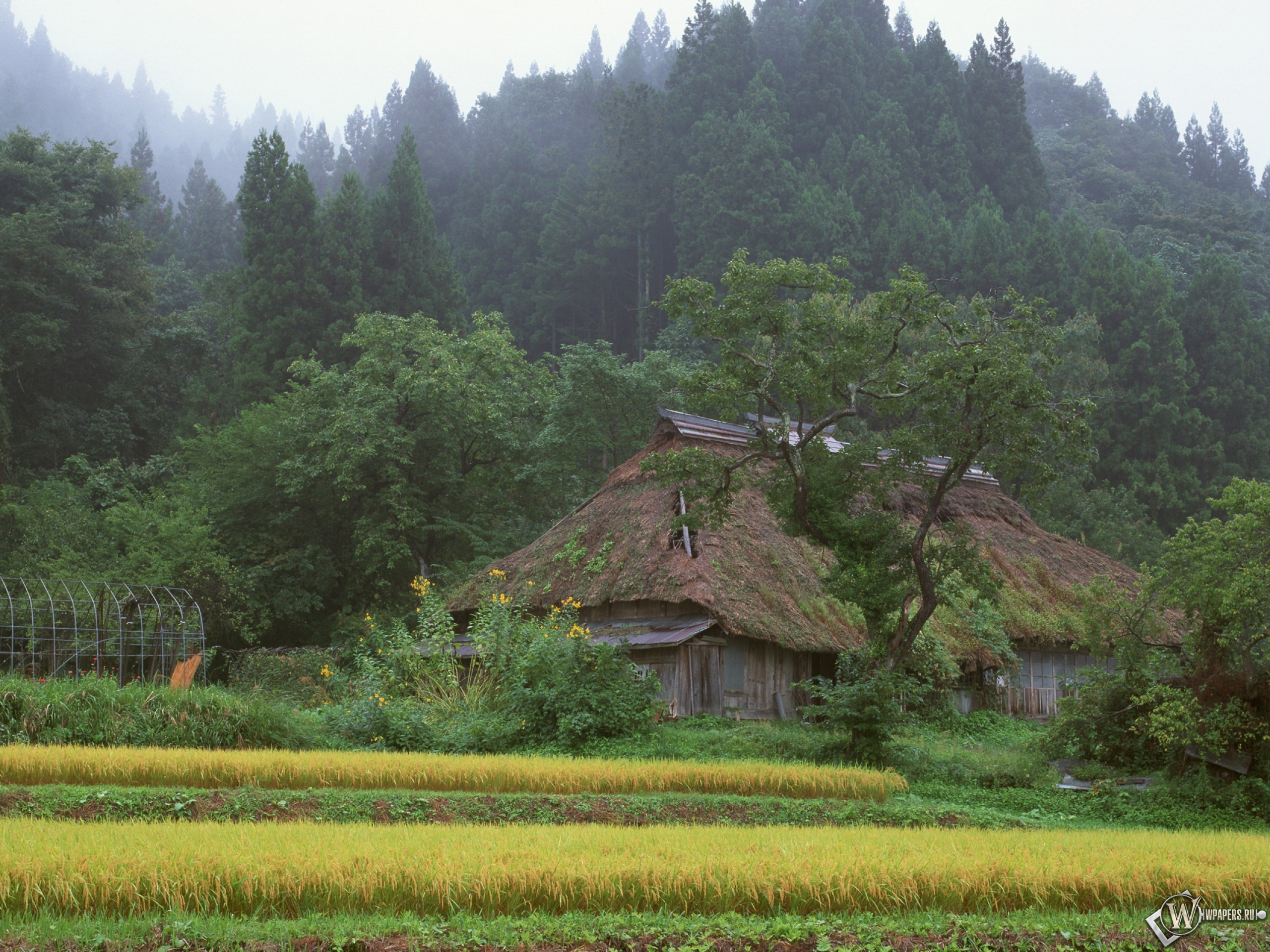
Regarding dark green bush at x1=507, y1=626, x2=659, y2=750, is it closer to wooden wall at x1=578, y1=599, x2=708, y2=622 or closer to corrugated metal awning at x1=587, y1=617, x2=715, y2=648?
corrugated metal awning at x1=587, y1=617, x2=715, y2=648

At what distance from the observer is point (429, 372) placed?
32.2 m

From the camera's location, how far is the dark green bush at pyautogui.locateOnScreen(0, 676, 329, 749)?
13.4 metres

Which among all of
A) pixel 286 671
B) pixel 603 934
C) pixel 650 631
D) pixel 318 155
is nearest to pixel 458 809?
pixel 603 934

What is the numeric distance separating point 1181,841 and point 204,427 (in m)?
33.9

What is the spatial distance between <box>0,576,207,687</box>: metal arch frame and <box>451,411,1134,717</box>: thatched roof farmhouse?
6.53 meters

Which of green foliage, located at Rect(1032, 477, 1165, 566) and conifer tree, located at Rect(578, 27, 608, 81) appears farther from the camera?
conifer tree, located at Rect(578, 27, 608, 81)

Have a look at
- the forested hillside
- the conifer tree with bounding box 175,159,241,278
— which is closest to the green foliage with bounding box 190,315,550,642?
the forested hillside

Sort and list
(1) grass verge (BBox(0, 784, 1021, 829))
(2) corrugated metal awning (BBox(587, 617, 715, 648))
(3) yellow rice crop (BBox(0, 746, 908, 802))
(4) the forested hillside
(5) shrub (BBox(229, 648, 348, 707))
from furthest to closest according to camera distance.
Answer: (4) the forested hillside, (5) shrub (BBox(229, 648, 348, 707)), (2) corrugated metal awning (BBox(587, 617, 715, 648)), (3) yellow rice crop (BBox(0, 746, 908, 802)), (1) grass verge (BBox(0, 784, 1021, 829))

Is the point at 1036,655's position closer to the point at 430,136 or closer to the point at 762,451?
the point at 762,451

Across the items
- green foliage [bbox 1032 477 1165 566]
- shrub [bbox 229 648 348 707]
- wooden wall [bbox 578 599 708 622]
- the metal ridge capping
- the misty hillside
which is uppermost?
the misty hillside

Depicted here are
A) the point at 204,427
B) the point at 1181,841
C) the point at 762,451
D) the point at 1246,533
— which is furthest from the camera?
the point at 204,427

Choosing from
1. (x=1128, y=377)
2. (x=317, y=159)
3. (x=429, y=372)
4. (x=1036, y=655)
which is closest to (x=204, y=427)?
(x=429, y=372)

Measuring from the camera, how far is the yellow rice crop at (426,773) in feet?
37.4

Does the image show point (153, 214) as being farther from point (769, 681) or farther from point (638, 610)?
point (769, 681)
